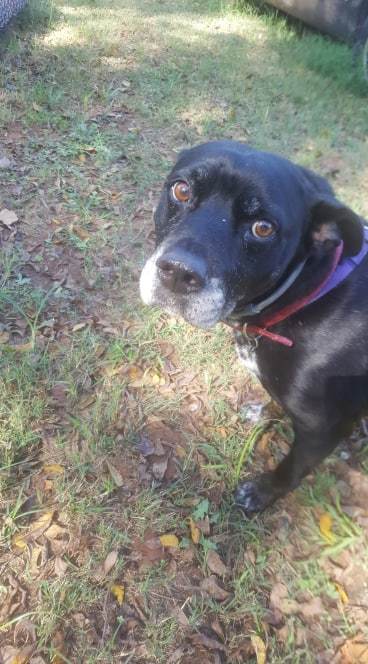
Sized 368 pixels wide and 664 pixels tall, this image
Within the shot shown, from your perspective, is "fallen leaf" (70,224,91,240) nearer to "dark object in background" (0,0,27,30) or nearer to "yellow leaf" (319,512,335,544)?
"yellow leaf" (319,512,335,544)

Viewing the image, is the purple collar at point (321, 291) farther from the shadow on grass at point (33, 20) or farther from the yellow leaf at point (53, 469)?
the shadow on grass at point (33, 20)

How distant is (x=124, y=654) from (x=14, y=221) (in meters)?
3.16

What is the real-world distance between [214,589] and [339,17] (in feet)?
23.1

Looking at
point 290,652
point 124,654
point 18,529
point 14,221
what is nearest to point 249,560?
point 290,652

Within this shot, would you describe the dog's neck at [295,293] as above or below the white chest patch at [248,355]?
above

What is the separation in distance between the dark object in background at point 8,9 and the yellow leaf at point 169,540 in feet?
18.7

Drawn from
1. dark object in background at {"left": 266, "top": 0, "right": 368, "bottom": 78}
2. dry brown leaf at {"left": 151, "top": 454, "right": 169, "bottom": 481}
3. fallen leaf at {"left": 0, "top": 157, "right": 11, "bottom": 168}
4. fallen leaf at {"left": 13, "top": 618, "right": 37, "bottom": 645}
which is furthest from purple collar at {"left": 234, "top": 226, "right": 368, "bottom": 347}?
dark object in background at {"left": 266, "top": 0, "right": 368, "bottom": 78}

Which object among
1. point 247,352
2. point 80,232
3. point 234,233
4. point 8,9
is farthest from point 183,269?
point 8,9

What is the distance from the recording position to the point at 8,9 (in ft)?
17.5

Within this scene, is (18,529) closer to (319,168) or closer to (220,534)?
(220,534)

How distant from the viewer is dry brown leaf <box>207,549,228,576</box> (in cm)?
244

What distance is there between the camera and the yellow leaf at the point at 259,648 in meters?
2.20

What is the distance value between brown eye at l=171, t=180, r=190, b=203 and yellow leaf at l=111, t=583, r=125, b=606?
191 centimetres

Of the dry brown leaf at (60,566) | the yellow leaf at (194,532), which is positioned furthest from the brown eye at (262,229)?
the dry brown leaf at (60,566)
